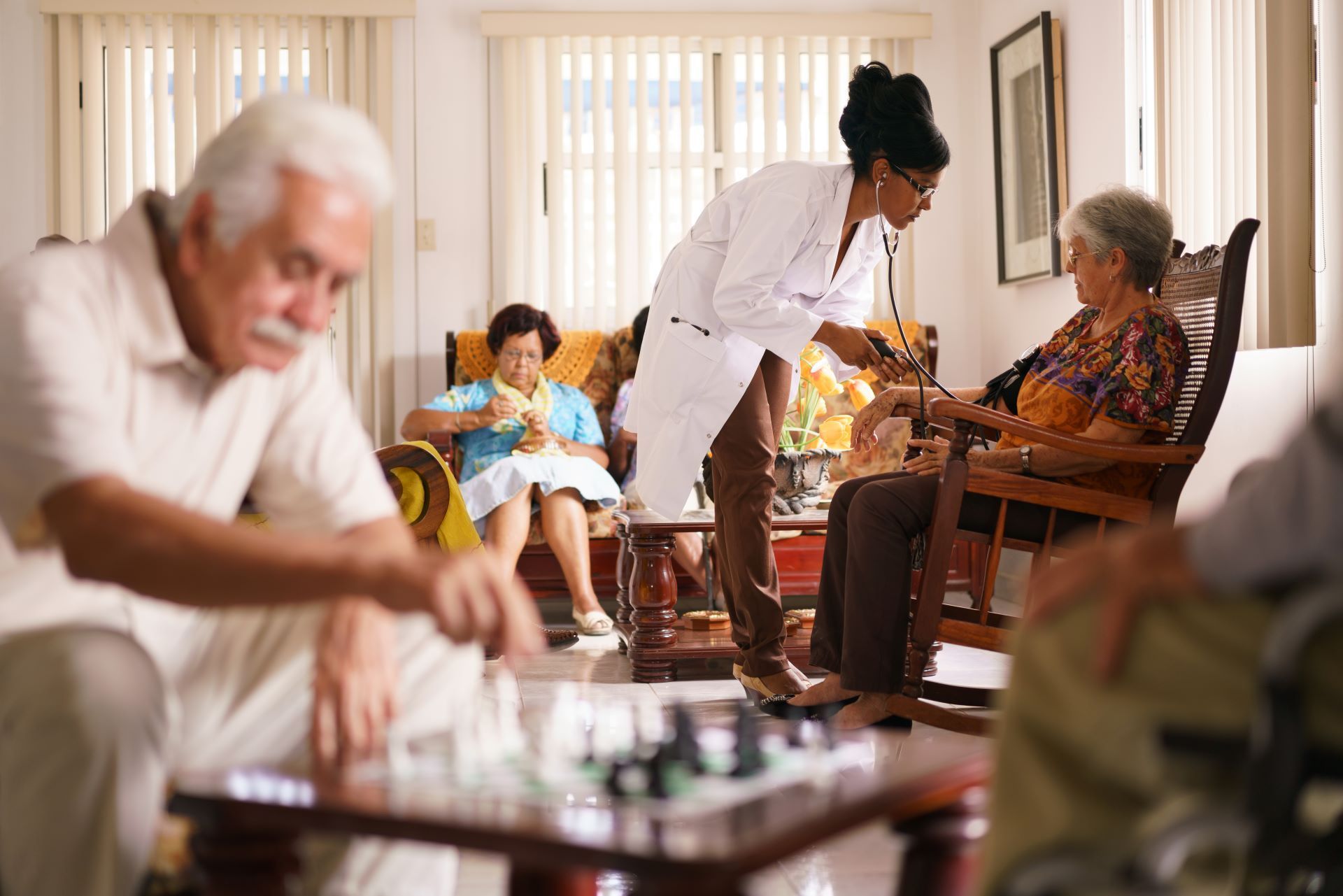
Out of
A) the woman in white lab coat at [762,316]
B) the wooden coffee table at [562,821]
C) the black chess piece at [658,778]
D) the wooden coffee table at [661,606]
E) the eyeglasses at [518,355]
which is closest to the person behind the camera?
the wooden coffee table at [562,821]

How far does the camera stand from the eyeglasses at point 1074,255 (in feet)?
8.96

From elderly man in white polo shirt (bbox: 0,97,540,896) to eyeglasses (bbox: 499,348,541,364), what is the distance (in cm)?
329

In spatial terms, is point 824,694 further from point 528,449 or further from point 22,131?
point 22,131

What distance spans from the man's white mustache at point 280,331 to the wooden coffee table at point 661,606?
7.36 feet

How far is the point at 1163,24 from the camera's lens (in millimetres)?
3928

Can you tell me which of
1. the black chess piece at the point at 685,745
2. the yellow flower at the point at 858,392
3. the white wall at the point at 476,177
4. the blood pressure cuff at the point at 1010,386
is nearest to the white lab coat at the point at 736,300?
the yellow flower at the point at 858,392

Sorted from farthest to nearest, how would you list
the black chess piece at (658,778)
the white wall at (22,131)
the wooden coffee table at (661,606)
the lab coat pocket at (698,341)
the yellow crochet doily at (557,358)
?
the white wall at (22,131)
the yellow crochet doily at (557,358)
the wooden coffee table at (661,606)
the lab coat pocket at (698,341)
the black chess piece at (658,778)

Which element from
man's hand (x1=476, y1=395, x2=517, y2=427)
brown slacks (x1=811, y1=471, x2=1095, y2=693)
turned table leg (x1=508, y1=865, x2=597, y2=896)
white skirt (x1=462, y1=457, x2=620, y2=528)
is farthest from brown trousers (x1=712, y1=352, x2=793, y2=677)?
turned table leg (x1=508, y1=865, x2=597, y2=896)

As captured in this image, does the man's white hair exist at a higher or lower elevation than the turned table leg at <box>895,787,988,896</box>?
higher

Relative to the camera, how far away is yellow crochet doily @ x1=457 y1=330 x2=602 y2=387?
4973mm

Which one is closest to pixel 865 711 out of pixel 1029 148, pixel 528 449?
pixel 528 449

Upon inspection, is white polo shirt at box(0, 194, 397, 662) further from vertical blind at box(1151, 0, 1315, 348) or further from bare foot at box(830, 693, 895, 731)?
vertical blind at box(1151, 0, 1315, 348)

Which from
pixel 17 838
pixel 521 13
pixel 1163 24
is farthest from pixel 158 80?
pixel 17 838

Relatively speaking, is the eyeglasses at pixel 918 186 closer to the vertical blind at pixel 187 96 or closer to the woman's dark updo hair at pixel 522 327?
the woman's dark updo hair at pixel 522 327
